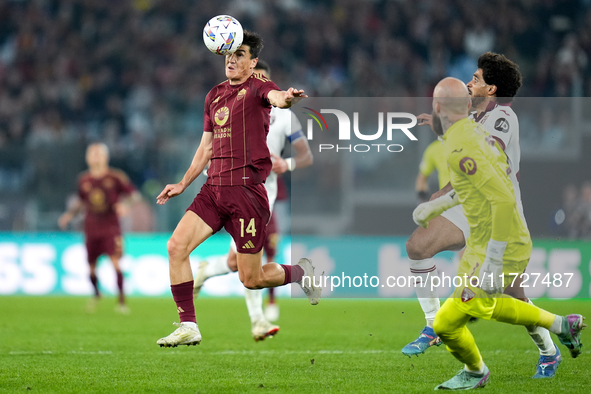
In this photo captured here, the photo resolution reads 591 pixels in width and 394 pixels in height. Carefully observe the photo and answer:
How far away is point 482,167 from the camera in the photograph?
193 inches

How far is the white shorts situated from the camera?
5.86 metres

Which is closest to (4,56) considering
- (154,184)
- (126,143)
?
(126,143)

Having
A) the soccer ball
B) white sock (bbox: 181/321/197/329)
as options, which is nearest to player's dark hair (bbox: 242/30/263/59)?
the soccer ball

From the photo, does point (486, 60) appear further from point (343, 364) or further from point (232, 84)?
point (343, 364)

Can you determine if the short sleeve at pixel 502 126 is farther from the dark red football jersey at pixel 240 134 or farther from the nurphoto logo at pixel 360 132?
the dark red football jersey at pixel 240 134

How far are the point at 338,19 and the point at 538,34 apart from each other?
479 cm

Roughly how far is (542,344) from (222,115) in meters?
2.93

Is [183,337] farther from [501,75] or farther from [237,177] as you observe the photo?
[501,75]

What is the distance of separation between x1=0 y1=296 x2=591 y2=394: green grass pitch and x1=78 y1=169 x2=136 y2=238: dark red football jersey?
1372 millimetres

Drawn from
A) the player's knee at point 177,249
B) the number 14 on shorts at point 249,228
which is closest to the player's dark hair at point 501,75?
the number 14 on shorts at point 249,228

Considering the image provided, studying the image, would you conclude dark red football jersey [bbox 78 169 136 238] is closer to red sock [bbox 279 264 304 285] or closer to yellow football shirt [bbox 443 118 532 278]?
red sock [bbox 279 264 304 285]

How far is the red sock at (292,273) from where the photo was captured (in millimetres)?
6156

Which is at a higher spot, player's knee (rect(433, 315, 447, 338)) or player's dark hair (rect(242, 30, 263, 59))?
player's dark hair (rect(242, 30, 263, 59))

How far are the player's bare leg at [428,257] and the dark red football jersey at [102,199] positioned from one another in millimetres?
6419
